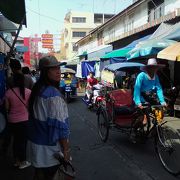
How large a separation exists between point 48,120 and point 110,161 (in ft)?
11.3

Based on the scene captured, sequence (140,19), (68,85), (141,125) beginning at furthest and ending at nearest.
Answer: (140,19) → (68,85) → (141,125)

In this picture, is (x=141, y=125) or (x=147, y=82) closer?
(x=147, y=82)

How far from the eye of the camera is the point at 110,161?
20.6 feet

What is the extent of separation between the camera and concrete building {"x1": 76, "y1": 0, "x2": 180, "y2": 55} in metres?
15.3

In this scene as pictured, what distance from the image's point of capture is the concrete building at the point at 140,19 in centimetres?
1526

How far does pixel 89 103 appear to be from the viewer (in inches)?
588

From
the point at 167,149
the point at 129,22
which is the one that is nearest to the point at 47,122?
the point at 167,149

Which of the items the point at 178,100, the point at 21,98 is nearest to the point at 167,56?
the point at 21,98

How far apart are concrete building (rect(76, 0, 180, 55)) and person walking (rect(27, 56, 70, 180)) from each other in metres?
11.3

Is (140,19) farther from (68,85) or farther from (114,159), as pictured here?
(114,159)

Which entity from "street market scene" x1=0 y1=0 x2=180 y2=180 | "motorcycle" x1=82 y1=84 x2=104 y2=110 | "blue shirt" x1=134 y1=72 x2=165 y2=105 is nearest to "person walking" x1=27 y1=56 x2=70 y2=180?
"street market scene" x1=0 y1=0 x2=180 y2=180

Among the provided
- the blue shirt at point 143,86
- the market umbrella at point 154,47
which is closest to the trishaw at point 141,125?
the blue shirt at point 143,86

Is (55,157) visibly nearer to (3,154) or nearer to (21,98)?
(21,98)

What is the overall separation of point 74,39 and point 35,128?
68.5m
